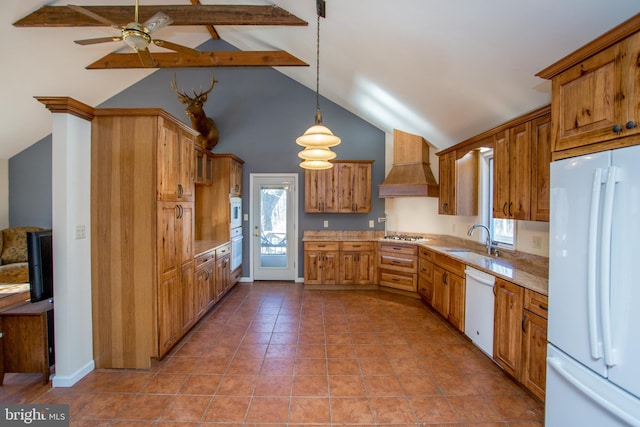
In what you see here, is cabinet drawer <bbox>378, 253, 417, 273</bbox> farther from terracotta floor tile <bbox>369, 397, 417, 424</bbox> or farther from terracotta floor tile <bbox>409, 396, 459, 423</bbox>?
terracotta floor tile <bbox>369, 397, 417, 424</bbox>

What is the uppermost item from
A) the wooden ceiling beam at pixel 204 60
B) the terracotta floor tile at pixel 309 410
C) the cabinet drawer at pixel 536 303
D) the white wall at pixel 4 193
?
the wooden ceiling beam at pixel 204 60

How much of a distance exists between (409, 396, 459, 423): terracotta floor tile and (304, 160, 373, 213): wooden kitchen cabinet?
337cm

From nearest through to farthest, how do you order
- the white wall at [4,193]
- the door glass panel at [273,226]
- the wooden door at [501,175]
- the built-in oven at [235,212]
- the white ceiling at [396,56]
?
the white ceiling at [396,56] → the wooden door at [501,175] → the built-in oven at [235,212] → the white wall at [4,193] → the door glass panel at [273,226]

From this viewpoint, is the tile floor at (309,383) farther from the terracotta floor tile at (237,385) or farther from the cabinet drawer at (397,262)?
the cabinet drawer at (397,262)

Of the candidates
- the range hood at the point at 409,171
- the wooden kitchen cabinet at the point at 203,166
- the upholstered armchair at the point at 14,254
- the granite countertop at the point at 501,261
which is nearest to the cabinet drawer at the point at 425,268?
the granite countertop at the point at 501,261

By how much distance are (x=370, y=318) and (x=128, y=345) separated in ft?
8.87

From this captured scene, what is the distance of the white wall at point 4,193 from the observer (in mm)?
5355

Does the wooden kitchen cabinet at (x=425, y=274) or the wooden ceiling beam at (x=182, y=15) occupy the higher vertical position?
the wooden ceiling beam at (x=182, y=15)

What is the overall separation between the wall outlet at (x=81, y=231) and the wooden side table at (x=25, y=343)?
0.65m

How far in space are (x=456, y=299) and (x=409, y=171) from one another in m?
2.33

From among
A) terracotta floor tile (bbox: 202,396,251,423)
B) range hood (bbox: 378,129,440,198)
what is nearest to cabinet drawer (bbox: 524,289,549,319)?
terracotta floor tile (bbox: 202,396,251,423)

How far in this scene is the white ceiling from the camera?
6.31ft

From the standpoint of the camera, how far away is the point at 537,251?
2834mm

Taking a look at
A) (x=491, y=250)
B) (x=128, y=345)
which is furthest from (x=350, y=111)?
(x=128, y=345)
